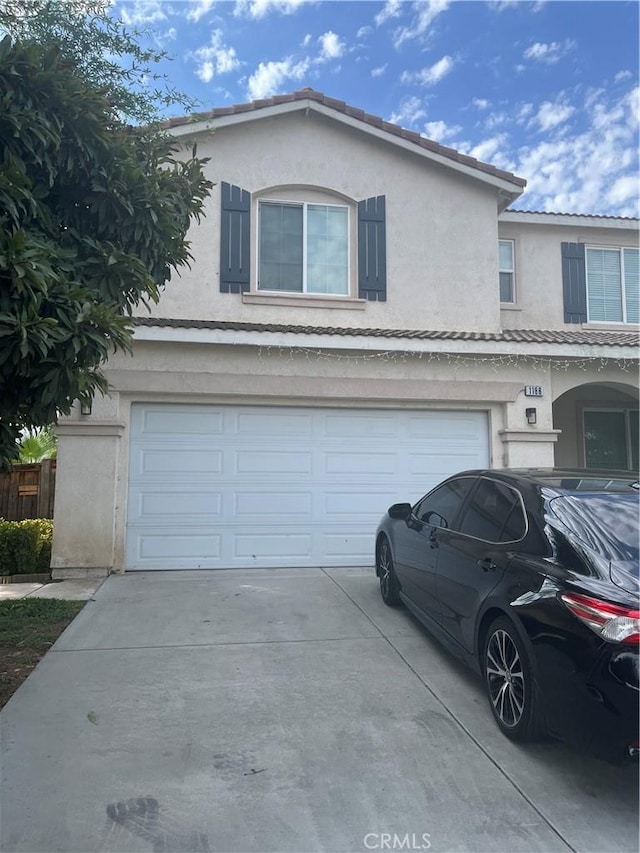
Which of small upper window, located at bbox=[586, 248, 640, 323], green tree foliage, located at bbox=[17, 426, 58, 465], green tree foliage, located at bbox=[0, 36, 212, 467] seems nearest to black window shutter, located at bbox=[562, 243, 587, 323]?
small upper window, located at bbox=[586, 248, 640, 323]

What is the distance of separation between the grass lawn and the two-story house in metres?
1.41

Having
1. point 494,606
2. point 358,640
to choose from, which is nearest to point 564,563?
point 494,606

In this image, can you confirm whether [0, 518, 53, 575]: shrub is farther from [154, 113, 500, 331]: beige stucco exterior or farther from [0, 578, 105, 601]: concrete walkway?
[154, 113, 500, 331]: beige stucco exterior

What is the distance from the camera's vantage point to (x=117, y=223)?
427cm

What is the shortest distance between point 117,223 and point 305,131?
6285mm

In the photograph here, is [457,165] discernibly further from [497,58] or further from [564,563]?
[564,563]

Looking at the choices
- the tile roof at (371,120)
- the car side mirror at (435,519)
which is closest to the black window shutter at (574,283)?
the tile roof at (371,120)

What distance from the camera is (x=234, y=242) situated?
8.96 meters

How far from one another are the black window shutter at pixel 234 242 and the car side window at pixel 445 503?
489 centimetres

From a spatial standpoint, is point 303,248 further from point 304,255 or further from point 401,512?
point 401,512

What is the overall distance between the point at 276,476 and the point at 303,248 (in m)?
3.69

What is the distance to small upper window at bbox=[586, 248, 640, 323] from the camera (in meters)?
11.1

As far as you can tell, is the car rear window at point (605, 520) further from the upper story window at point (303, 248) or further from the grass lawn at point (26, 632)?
the upper story window at point (303, 248)

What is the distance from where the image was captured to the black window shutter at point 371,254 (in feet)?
30.6
